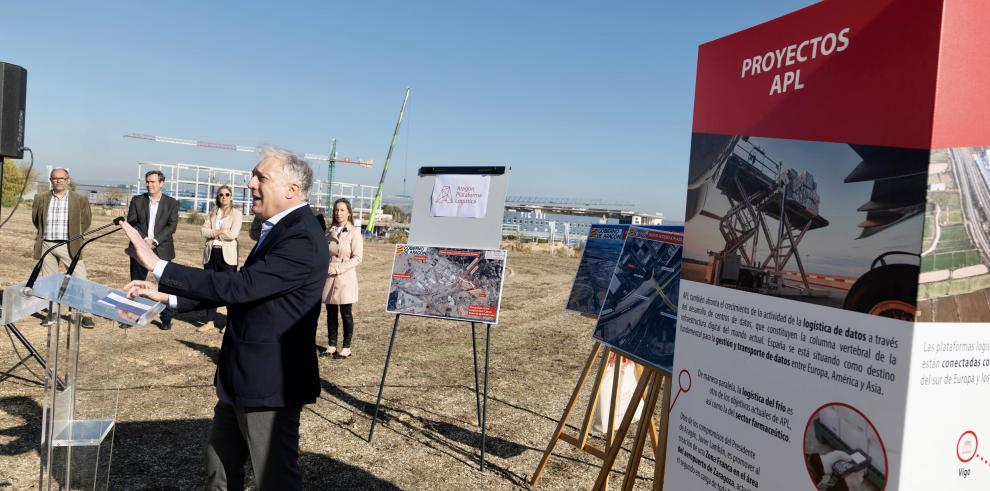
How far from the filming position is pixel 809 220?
5.43 feet

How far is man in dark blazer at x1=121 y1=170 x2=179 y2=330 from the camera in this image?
6.50m

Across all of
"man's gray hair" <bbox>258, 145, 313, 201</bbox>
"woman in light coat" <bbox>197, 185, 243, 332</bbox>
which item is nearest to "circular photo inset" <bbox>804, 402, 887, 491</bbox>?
"man's gray hair" <bbox>258, 145, 313, 201</bbox>

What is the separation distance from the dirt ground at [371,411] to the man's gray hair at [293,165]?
96 cm

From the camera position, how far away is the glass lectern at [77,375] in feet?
7.08

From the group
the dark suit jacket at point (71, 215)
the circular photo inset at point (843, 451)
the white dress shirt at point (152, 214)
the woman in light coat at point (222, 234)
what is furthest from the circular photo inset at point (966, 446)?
the dark suit jacket at point (71, 215)

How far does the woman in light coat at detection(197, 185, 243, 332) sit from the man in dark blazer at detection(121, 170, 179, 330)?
1.16 feet

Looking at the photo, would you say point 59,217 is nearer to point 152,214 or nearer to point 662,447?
point 152,214

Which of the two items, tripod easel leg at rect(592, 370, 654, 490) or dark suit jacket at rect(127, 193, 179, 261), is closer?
tripod easel leg at rect(592, 370, 654, 490)

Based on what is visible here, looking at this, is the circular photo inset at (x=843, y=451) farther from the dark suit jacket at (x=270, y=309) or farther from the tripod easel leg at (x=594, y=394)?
the tripod easel leg at (x=594, y=394)

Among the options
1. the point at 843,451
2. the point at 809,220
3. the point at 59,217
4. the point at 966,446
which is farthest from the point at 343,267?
the point at 966,446

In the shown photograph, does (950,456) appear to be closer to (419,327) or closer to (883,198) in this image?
(883,198)

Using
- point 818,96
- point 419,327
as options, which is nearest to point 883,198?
point 818,96

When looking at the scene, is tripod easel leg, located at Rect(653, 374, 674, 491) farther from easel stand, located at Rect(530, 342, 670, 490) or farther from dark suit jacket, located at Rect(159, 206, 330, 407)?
dark suit jacket, located at Rect(159, 206, 330, 407)

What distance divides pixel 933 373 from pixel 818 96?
29.7 inches
